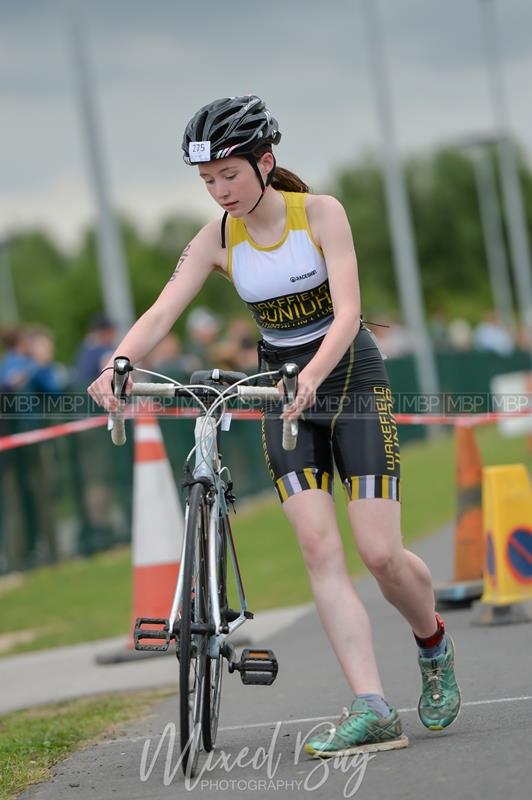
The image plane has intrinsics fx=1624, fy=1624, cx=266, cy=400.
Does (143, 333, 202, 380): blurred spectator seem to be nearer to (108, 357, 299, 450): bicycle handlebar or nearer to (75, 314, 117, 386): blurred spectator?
(75, 314, 117, 386): blurred spectator

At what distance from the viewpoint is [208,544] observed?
5.61 meters

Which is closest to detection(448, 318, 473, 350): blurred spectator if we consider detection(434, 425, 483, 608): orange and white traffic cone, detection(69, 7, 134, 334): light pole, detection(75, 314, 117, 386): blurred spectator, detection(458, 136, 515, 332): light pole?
detection(69, 7, 134, 334): light pole

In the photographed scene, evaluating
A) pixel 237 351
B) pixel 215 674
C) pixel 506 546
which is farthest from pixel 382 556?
pixel 237 351

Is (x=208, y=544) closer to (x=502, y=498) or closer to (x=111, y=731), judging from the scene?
(x=111, y=731)

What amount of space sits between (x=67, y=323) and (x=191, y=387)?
114494mm

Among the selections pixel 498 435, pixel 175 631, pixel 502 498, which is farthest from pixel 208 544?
pixel 498 435

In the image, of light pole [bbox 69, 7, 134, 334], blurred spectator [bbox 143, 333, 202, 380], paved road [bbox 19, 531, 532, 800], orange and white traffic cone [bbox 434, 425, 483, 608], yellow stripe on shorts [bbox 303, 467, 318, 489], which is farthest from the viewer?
light pole [bbox 69, 7, 134, 334]

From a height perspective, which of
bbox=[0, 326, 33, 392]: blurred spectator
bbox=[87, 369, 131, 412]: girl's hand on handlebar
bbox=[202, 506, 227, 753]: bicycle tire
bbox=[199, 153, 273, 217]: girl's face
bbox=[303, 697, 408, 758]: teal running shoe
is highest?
bbox=[199, 153, 273, 217]: girl's face

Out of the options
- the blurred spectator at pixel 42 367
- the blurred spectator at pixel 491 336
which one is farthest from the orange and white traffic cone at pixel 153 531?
the blurred spectator at pixel 491 336

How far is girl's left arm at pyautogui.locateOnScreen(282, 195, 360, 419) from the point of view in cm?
543

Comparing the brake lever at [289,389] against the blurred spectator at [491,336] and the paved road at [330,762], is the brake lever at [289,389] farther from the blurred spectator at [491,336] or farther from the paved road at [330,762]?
the blurred spectator at [491,336]

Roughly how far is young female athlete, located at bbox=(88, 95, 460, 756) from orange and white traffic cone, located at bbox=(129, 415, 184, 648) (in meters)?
3.52

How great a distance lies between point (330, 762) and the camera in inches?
220

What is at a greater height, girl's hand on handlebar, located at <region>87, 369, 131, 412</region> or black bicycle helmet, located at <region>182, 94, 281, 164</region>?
black bicycle helmet, located at <region>182, 94, 281, 164</region>
